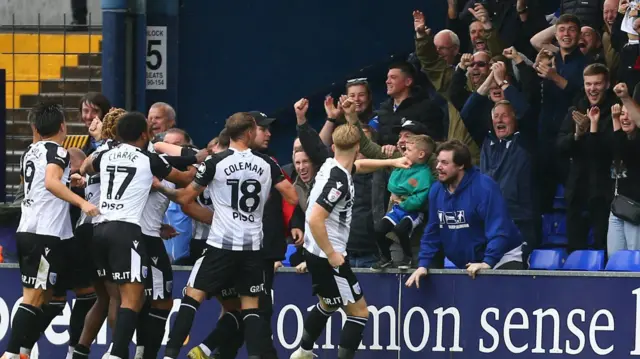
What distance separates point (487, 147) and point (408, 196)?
1123 mm

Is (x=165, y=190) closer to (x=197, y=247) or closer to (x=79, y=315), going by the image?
(x=197, y=247)

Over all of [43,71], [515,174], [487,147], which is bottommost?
[515,174]

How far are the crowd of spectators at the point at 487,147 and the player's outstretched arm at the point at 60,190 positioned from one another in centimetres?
91

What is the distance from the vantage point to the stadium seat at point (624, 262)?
11680 mm

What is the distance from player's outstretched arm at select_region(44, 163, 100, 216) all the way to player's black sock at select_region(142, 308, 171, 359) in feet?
3.21

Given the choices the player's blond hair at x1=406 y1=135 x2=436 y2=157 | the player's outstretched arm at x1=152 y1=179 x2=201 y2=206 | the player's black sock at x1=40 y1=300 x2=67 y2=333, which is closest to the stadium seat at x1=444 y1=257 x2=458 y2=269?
the player's blond hair at x1=406 y1=135 x2=436 y2=157

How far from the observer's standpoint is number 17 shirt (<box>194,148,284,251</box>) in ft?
35.8

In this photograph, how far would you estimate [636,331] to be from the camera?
1127 centimetres

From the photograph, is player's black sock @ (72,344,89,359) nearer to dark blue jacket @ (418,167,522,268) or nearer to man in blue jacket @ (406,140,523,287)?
man in blue jacket @ (406,140,523,287)

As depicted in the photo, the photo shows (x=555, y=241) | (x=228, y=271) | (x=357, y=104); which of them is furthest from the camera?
(x=357, y=104)

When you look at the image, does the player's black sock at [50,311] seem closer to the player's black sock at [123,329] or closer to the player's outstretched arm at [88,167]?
the player's black sock at [123,329]

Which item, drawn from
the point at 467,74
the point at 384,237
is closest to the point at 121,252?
the point at 384,237

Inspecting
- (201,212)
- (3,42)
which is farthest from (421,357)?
(3,42)

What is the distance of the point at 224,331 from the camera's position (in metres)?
11.3
